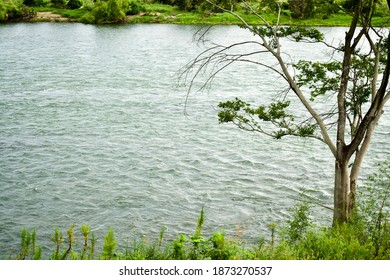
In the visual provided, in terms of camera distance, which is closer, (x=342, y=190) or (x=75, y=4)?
(x=342, y=190)

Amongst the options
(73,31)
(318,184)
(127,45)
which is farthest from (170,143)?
(73,31)

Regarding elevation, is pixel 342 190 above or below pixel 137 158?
above

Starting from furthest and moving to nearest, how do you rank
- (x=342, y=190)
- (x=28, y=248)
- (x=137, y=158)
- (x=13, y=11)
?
(x=13, y=11), (x=137, y=158), (x=342, y=190), (x=28, y=248)

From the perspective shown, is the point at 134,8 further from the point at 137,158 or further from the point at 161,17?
the point at 137,158

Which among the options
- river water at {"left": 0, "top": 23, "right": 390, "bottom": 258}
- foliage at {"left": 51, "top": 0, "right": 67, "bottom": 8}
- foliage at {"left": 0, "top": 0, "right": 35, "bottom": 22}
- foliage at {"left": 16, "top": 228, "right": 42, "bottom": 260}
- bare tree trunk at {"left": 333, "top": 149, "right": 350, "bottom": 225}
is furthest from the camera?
foliage at {"left": 51, "top": 0, "right": 67, "bottom": 8}

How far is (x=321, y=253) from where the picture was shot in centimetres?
1321

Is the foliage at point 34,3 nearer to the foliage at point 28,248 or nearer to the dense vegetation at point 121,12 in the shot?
the dense vegetation at point 121,12

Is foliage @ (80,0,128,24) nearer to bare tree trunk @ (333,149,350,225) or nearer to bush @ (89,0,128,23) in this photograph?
bush @ (89,0,128,23)

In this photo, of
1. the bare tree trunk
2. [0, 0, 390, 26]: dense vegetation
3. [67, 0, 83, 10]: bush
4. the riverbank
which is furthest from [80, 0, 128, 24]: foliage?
the bare tree trunk

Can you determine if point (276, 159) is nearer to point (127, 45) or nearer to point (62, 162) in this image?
point (62, 162)

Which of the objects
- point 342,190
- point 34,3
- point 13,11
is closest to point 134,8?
point 34,3

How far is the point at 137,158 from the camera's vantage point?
2883cm

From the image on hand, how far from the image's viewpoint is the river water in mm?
22359

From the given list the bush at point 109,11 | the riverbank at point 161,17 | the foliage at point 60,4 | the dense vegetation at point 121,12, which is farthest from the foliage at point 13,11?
the bush at point 109,11
